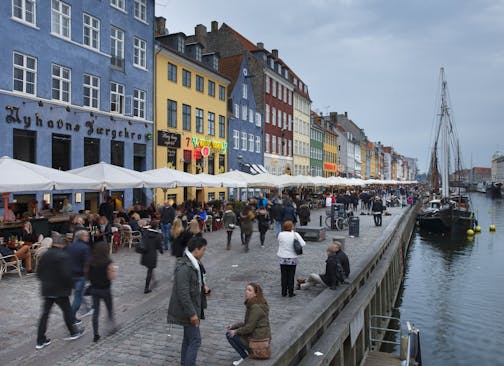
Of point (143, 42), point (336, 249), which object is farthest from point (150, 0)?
point (336, 249)

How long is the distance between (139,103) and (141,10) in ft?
19.8

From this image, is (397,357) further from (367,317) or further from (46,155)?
(46,155)

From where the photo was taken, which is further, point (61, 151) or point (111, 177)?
point (61, 151)

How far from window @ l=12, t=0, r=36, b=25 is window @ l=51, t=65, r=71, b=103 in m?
2.30

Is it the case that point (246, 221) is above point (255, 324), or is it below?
above

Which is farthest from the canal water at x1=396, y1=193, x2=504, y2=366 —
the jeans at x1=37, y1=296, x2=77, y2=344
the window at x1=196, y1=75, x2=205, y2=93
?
the window at x1=196, y1=75, x2=205, y2=93

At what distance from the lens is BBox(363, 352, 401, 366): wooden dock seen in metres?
10.4

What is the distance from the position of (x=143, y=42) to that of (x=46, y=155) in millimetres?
10869

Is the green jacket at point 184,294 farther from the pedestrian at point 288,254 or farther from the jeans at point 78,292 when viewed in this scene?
the pedestrian at point 288,254

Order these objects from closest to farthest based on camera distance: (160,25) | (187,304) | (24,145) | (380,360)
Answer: (187,304)
(380,360)
(24,145)
(160,25)

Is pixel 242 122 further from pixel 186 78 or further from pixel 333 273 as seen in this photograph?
pixel 333 273

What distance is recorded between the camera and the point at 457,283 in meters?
21.1

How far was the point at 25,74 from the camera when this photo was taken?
19.5 m

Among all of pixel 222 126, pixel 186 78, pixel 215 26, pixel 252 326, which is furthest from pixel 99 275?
pixel 215 26
